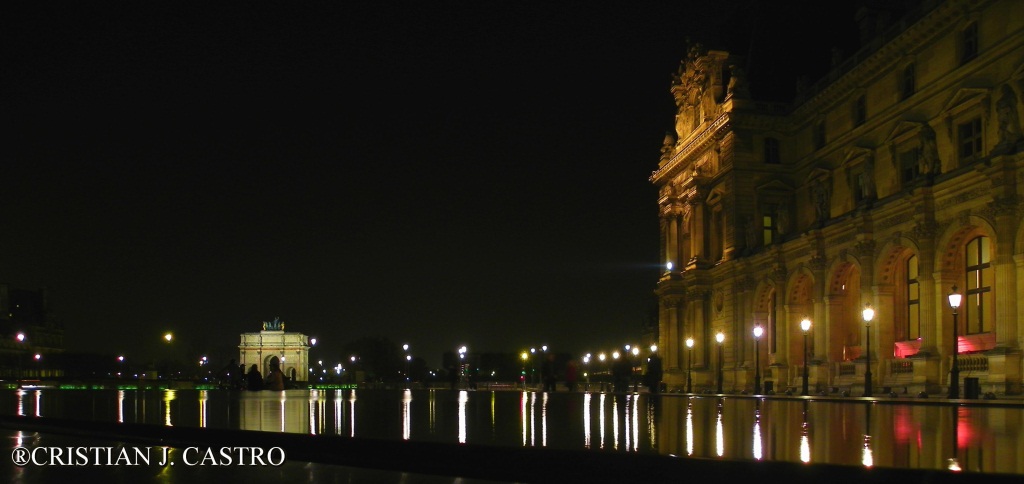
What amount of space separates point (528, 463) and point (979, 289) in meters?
32.7

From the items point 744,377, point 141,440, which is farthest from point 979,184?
point 141,440

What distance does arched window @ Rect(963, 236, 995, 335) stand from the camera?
36625 millimetres

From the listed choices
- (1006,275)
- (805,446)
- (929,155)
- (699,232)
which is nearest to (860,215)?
(929,155)

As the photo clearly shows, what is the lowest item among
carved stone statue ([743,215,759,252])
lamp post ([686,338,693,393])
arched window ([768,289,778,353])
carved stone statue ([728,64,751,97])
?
lamp post ([686,338,693,393])

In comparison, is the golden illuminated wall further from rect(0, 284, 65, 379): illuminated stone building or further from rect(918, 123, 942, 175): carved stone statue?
rect(918, 123, 942, 175): carved stone statue

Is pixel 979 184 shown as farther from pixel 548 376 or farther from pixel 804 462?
pixel 804 462

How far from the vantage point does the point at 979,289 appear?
3709cm

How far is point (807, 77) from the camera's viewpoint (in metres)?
59.0

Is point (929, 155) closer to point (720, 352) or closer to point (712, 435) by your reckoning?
point (720, 352)

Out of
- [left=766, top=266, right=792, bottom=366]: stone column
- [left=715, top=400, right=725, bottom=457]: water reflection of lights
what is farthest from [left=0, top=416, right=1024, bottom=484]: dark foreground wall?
[left=766, top=266, right=792, bottom=366]: stone column

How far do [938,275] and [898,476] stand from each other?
32625mm

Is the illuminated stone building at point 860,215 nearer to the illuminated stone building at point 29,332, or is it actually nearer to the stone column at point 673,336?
the stone column at point 673,336

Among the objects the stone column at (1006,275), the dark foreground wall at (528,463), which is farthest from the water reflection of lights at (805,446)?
the stone column at (1006,275)

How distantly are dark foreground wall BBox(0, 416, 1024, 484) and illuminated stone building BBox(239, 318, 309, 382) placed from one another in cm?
15825
